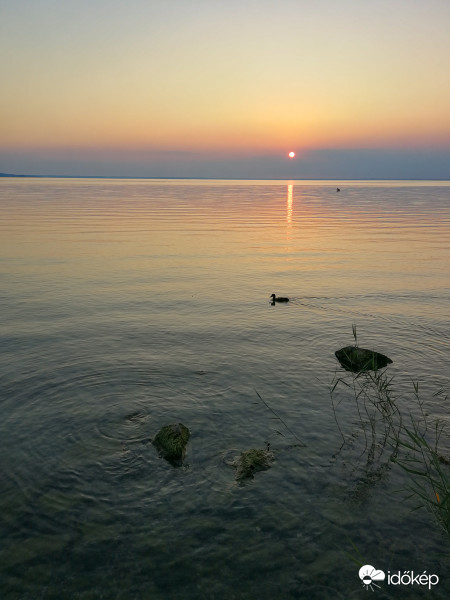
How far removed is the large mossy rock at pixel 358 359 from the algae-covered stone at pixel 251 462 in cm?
544

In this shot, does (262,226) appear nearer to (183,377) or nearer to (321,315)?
(321,315)

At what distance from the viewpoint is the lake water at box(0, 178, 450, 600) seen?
869 centimetres

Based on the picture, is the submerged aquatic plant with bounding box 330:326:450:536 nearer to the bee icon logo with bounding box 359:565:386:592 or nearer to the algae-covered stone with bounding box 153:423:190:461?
the bee icon logo with bounding box 359:565:386:592

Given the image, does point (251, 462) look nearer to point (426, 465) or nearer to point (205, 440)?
point (205, 440)

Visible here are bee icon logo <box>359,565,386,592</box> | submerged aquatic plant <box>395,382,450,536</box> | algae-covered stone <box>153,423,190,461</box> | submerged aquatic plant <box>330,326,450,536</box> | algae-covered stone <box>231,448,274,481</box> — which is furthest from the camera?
algae-covered stone <box>153,423,190,461</box>

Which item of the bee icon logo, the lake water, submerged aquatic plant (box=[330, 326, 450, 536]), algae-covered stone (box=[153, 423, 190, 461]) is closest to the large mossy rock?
the lake water

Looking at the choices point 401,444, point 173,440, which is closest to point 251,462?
point 173,440

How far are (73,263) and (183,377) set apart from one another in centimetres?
2446

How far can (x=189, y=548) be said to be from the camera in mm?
9094

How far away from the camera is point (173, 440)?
39.1ft

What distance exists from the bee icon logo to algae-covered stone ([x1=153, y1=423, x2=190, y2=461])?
4.83 metres

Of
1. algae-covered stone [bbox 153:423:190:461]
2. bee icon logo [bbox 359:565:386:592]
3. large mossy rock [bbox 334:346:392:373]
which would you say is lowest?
bee icon logo [bbox 359:565:386:592]

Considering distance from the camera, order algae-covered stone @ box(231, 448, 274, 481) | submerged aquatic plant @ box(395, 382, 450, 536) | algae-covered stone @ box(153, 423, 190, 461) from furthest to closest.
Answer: algae-covered stone @ box(153, 423, 190, 461) → algae-covered stone @ box(231, 448, 274, 481) → submerged aquatic plant @ box(395, 382, 450, 536)

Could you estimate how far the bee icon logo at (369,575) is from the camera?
841 centimetres
